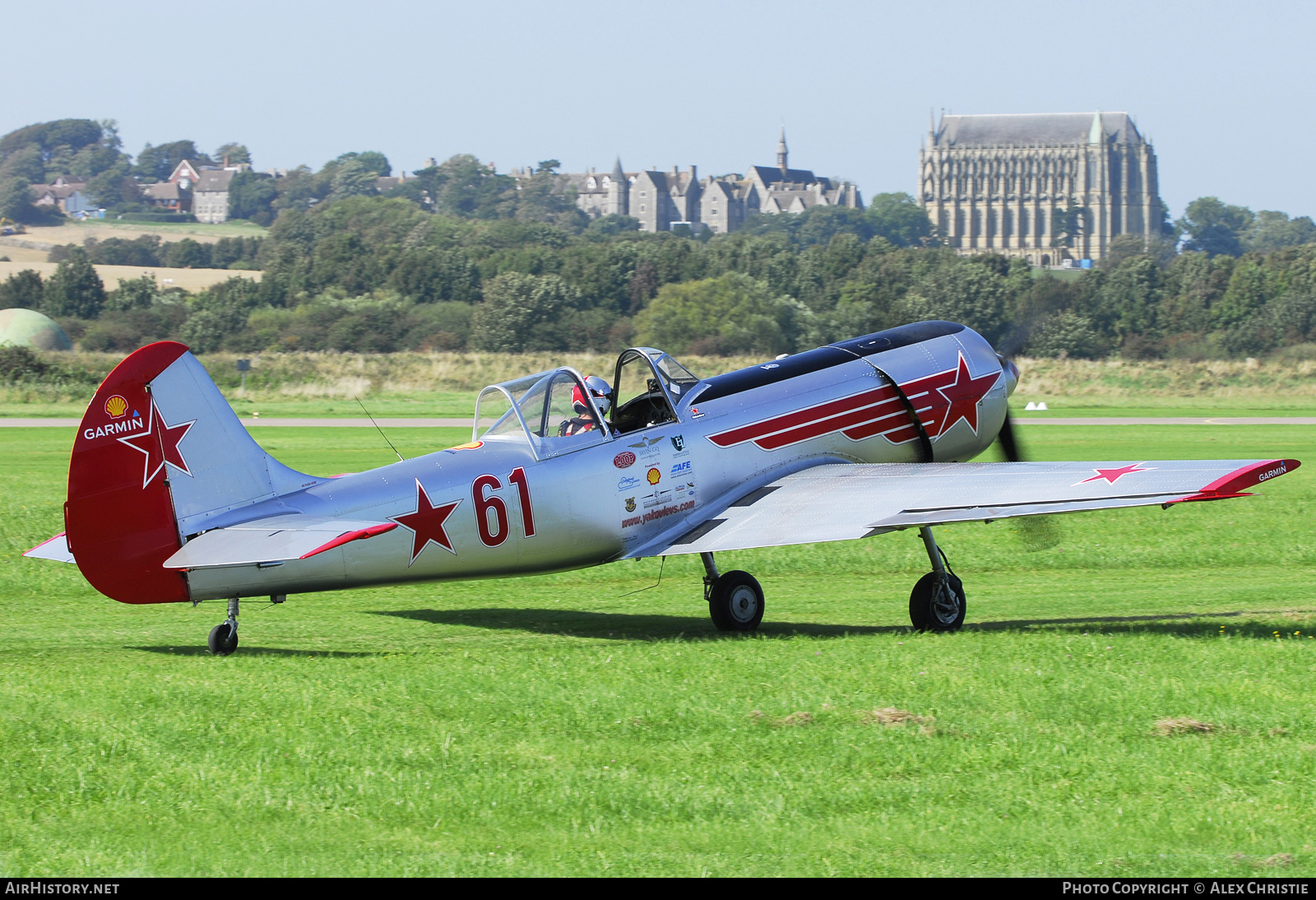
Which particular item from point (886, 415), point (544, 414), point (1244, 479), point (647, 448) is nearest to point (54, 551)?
Answer: point (544, 414)

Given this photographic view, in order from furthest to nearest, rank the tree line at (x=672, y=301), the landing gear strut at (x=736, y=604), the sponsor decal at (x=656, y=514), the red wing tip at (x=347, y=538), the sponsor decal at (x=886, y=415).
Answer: the tree line at (x=672, y=301) < the sponsor decal at (x=886, y=415) < the landing gear strut at (x=736, y=604) < the sponsor decal at (x=656, y=514) < the red wing tip at (x=347, y=538)

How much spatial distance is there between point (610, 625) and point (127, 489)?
4332 mm

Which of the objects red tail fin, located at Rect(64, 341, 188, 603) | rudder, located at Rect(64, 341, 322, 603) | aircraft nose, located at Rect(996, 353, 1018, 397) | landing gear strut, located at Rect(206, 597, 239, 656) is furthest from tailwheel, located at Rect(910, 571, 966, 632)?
red tail fin, located at Rect(64, 341, 188, 603)

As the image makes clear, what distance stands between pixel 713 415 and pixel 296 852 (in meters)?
6.31

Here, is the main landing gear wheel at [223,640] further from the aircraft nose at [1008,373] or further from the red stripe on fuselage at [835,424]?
the aircraft nose at [1008,373]

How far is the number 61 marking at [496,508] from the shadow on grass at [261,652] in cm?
114

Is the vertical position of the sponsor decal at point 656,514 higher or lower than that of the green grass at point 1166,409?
higher

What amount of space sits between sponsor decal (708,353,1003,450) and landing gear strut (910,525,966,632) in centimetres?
135

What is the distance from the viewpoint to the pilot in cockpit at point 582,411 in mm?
10203

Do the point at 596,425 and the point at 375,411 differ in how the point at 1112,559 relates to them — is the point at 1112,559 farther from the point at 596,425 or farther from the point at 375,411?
the point at 375,411

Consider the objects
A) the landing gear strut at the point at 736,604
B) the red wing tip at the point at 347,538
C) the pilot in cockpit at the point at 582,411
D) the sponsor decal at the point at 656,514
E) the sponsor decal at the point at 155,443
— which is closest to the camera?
the red wing tip at the point at 347,538

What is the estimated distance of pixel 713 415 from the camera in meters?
10.9

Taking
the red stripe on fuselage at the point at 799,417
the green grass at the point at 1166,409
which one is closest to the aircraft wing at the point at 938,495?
the red stripe on fuselage at the point at 799,417

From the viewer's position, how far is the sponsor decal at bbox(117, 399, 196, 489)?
27.6 feet
